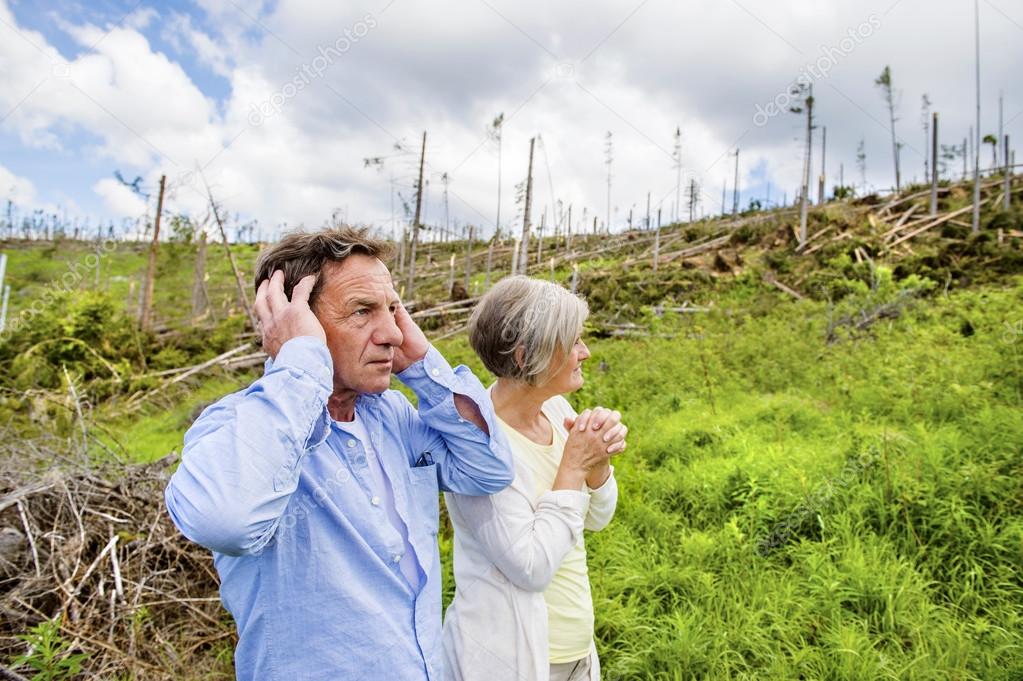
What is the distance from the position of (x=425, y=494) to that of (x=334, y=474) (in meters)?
0.29

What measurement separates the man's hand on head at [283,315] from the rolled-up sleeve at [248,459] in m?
0.08

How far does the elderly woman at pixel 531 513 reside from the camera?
1532mm

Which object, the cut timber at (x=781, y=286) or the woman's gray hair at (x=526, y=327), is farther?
the cut timber at (x=781, y=286)

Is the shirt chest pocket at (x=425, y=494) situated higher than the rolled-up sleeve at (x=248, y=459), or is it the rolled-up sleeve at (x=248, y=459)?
the rolled-up sleeve at (x=248, y=459)

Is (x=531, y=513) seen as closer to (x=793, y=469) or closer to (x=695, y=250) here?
(x=793, y=469)

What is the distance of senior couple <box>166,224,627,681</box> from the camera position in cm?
104

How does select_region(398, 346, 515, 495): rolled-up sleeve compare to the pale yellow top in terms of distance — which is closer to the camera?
select_region(398, 346, 515, 495): rolled-up sleeve

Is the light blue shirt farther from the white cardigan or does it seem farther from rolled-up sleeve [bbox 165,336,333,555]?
the white cardigan

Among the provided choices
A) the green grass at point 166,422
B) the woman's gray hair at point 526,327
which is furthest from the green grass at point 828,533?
the green grass at point 166,422

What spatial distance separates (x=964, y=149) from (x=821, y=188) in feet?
40.8

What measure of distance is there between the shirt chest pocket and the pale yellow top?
0.29 m

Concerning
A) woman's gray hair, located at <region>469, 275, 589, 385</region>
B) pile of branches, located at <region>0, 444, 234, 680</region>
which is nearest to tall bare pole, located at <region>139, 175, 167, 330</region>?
pile of branches, located at <region>0, 444, 234, 680</region>

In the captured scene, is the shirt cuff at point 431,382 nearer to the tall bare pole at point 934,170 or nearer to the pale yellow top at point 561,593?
the pale yellow top at point 561,593

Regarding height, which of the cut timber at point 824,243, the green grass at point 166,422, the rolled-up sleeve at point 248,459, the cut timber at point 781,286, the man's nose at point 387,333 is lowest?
the green grass at point 166,422
